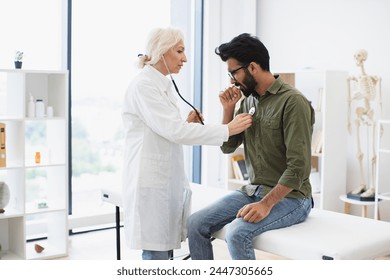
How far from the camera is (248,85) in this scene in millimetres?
2359

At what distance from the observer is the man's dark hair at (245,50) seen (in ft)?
7.48

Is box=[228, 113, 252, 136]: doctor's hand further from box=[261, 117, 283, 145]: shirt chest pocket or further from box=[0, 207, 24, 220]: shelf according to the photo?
box=[0, 207, 24, 220]: shelf

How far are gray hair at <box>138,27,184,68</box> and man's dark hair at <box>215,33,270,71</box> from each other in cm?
23

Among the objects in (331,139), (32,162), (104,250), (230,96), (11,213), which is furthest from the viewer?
(331,139)

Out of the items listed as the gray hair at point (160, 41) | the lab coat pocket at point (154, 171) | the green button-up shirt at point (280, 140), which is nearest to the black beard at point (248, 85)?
the green button-up shirt at point (280, 140)

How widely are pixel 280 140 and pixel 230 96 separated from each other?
34 centimetres

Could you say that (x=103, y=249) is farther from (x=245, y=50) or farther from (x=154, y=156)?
(x=245, y=50)

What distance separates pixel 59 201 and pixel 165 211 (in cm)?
151

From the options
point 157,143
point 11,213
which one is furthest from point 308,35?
point 11,213

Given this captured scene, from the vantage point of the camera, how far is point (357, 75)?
13.5ft

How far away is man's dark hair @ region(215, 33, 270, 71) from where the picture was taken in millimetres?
2281
